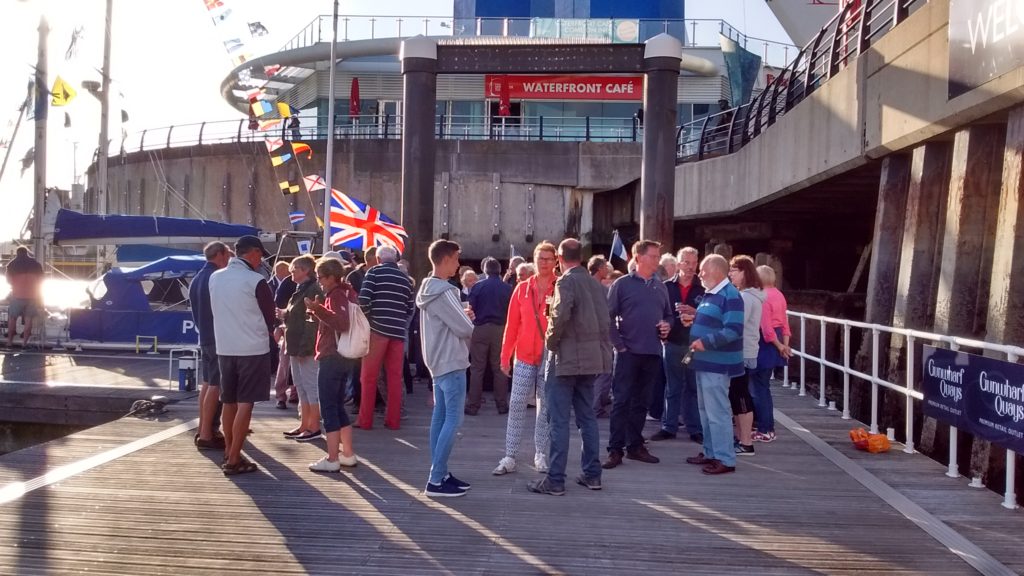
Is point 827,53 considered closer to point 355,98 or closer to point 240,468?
point 240,468

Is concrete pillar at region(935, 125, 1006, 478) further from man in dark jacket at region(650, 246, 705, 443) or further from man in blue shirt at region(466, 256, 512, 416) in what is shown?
man in blue shirt at region(466, 256, 512, 416)

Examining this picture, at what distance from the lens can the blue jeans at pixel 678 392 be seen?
917cm

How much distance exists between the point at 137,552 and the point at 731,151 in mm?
20287

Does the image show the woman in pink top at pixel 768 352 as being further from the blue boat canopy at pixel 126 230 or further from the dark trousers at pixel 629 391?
the blue boat canopy at pixel 126 230

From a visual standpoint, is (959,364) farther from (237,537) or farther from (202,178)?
(202,178)

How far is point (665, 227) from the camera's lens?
14500 mm

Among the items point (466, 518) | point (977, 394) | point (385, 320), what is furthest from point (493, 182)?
point (466, 518)

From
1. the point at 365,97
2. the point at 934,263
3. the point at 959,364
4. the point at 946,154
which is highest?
the point at 365,97

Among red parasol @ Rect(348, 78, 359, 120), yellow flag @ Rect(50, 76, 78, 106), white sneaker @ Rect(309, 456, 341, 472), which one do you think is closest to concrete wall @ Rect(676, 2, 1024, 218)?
white sneaker @ Rect(309, 456, 341, 472)

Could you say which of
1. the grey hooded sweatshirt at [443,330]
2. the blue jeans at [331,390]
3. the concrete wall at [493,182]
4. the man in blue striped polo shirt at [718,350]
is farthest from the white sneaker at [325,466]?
the concrete wall at [493,182]

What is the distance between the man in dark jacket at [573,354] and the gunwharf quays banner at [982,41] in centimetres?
481

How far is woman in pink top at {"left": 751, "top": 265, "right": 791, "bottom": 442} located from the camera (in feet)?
29.3

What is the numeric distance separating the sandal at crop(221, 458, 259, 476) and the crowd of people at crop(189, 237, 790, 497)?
0.04ft

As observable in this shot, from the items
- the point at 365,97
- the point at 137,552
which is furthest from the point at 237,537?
the point at 365,97
